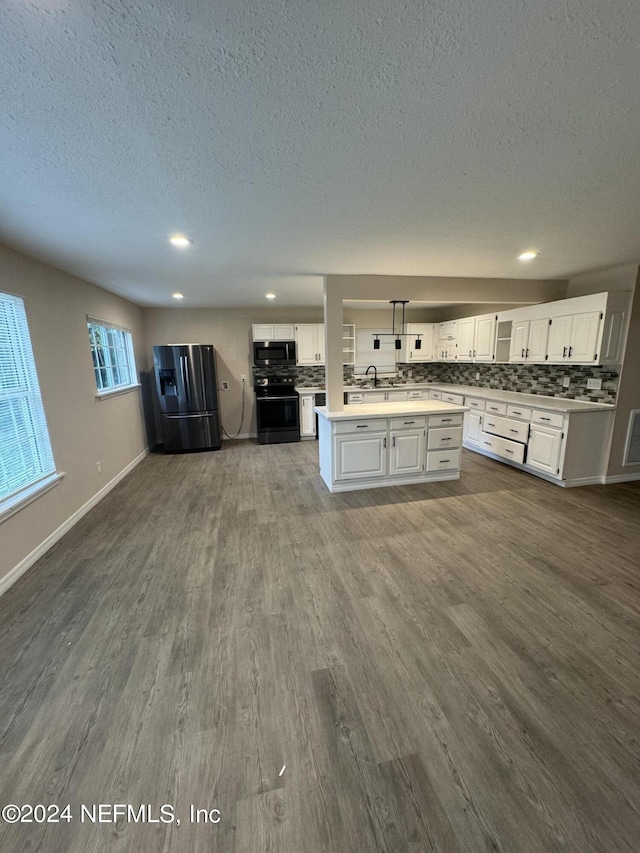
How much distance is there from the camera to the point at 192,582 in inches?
91.9

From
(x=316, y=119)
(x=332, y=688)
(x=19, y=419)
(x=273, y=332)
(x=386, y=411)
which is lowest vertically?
(x=332, y=688)

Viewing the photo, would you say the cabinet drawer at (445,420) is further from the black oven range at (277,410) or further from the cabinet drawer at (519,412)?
the black oven range at (277,410)

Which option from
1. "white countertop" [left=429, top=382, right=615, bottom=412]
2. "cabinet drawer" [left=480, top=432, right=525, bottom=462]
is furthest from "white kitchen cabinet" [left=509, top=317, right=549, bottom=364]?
"cabinet drawer" [left=480, top=432, right=525, bottom=462]

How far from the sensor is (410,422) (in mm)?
3912

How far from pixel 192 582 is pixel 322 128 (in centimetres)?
262

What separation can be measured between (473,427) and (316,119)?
4780mm

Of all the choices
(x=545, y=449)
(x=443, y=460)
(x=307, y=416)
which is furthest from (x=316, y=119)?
(x=307, y=416)

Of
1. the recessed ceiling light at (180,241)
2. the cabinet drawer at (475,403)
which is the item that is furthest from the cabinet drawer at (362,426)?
the recessed ceiling light at (180,241)

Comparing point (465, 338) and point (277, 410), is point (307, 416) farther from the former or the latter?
point (465, 338)

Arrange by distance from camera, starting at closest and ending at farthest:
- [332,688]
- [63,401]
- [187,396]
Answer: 1. [332,688]
2. [63,401]
3. [187,396]

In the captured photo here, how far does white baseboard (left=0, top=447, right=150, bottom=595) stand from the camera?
2.33 meters

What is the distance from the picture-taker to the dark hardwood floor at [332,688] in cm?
111

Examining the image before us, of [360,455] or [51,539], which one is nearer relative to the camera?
[51,539]

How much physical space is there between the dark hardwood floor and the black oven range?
10.4ft
